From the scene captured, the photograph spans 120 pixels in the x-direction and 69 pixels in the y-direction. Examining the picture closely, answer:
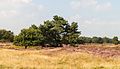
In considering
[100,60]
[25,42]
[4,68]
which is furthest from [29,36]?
[4,68]

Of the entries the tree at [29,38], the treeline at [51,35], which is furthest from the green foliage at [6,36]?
the tree at [29,38]

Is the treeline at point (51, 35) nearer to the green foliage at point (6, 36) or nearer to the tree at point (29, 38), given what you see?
the tree at point (29, 38)

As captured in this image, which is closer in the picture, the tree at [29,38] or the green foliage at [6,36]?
the tree at [29,38]

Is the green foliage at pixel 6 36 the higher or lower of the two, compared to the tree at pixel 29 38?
higher

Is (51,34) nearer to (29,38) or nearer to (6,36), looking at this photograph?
(29,38)

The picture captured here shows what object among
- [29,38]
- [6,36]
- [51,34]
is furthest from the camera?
[6,36]

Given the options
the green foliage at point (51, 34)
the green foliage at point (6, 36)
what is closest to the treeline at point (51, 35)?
the green foliage at point (51, 34)

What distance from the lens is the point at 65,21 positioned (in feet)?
309

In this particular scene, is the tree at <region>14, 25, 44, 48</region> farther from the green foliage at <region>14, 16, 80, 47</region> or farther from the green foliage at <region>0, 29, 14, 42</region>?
the green foliage at <region>0, 29, 14, 42</region>

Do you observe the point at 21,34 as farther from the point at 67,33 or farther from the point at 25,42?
the point at 67,33

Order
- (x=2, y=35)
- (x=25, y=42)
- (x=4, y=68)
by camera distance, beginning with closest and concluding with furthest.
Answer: (x=4, y=68)
(x=25, y=42)
(x=2, y=35)

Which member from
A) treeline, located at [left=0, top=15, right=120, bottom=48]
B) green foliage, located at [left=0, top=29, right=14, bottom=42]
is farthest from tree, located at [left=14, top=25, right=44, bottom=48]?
green foliage, located at [left=0, top=29, right=14, bottom=42]

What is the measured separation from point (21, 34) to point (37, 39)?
4289 millimetres

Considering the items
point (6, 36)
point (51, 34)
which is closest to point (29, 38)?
point (51, 34)
